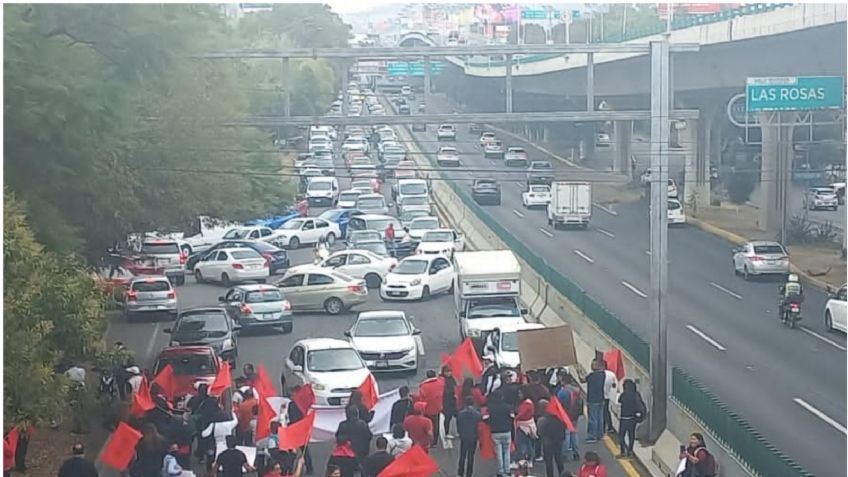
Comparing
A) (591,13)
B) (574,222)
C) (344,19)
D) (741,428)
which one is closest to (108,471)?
(741,428)

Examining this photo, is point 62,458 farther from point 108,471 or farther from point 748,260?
point 748,260

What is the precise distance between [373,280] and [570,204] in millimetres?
4815

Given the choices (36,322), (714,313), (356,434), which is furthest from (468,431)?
(714,313)

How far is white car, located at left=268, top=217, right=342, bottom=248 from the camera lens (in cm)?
2788

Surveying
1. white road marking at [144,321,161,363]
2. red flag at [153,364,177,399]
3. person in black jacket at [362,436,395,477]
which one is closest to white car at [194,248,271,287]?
white road marking at [144,321,161,363]

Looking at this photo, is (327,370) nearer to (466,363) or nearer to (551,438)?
(466,363)

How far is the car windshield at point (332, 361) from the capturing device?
18.9 m

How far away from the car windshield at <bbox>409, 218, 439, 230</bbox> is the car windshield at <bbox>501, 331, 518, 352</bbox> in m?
8.25

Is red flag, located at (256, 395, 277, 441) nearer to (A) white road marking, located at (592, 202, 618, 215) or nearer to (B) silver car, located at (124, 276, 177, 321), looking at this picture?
(B) silver car, located at (124, 276, 177, 321)

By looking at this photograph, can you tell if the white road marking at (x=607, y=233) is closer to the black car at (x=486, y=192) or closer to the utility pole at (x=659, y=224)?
the black car at (x=486, y=192)

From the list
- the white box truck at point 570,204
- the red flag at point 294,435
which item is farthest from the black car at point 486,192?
the red flag at point 294,435

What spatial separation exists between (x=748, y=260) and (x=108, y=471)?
1640 centimetres

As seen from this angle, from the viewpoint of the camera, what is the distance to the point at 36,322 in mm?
12344

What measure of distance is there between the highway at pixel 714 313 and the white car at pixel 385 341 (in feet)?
14.6
